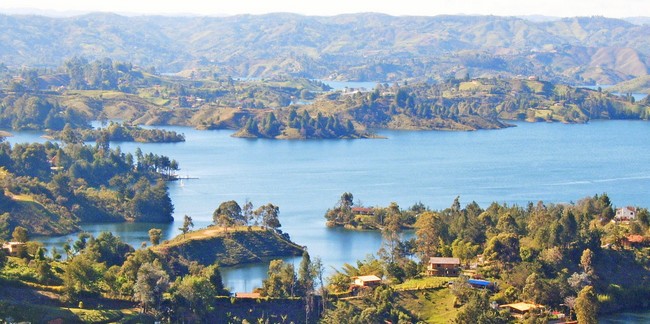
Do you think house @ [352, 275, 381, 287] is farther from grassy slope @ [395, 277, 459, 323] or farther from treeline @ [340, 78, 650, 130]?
treeline @ [340, 78, 650, 130]

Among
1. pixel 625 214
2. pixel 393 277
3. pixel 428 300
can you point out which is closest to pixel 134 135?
pixel 625 214

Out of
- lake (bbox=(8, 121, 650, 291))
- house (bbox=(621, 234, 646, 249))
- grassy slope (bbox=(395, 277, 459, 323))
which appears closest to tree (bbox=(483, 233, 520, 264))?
grassy slope (bbox=(395, 277, 459, 323))

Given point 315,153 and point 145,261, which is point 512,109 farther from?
point 145,261

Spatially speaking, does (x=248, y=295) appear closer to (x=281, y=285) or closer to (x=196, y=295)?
(x=281, y=285)

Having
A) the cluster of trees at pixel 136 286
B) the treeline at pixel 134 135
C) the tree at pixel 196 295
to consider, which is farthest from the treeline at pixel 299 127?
the tree at pixel 196 295

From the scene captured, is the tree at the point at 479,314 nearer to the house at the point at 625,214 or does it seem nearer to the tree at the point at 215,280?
the tree at the point at 215,280

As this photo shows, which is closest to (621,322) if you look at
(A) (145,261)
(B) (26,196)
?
(A) (145,261)

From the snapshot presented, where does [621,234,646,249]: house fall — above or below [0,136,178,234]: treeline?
above
